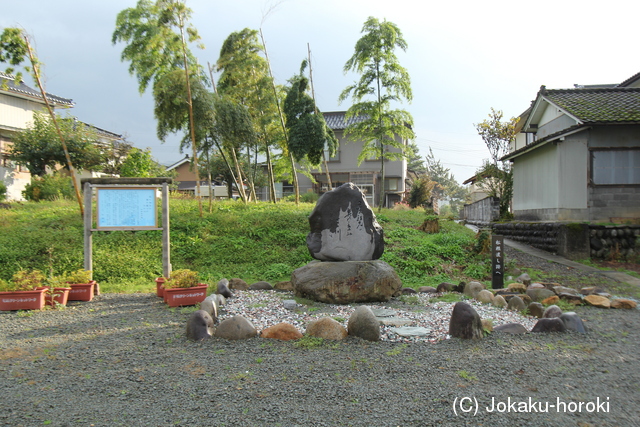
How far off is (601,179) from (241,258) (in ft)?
36.1

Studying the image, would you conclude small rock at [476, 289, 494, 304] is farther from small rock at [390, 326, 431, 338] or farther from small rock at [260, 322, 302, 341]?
small rock at [260, 322, 302, 341]

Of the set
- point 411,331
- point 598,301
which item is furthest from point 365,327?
point 598,301

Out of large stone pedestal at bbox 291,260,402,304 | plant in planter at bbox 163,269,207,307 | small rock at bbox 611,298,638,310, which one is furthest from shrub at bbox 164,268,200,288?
small rock at bbox 611,298,638,310

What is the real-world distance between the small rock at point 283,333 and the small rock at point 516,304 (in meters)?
3.47

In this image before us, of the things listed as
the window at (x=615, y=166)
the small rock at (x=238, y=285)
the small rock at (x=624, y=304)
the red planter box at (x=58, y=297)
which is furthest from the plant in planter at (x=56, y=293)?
the window at (x=615, y=166)

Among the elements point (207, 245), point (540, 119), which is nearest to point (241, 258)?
point (207, 245)

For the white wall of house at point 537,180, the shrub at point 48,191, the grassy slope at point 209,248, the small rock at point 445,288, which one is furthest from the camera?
the shrub at point 48,191

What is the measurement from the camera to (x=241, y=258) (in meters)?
10.8

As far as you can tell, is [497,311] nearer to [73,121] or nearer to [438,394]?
[438,394]

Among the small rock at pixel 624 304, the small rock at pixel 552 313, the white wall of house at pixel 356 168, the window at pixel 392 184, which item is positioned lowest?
the small rock at pixel 624 304

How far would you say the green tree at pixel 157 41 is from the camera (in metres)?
12.3

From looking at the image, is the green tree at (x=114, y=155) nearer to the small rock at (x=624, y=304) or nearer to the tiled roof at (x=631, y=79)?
the small rock at (x=624, y=304)

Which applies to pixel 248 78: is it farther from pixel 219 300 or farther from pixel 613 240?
pixel 613 240

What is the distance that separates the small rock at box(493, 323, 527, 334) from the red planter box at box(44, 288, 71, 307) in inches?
253
